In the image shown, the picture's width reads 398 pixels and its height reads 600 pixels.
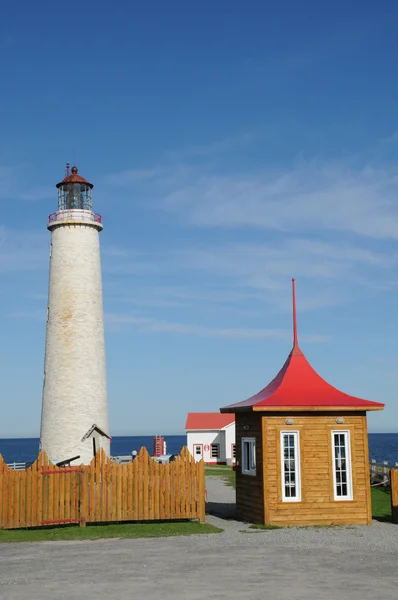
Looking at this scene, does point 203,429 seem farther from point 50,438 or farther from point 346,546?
point 346,546

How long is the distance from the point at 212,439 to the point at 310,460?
38392mm

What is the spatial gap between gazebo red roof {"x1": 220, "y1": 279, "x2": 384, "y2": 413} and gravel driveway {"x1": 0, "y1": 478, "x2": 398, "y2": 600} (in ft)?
11.7

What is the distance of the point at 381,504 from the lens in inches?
1046

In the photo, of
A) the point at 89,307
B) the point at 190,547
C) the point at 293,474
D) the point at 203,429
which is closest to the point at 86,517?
the point at 190,547

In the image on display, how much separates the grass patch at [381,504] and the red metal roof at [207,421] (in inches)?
1005

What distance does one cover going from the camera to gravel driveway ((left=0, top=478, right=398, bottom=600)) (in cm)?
1234

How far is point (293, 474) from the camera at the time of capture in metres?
20.9

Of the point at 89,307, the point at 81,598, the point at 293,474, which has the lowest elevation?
the point at 81,598

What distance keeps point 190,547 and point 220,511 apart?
821 cm

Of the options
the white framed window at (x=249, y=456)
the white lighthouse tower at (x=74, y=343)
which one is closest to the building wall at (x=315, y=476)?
the white framed window at (x=249, y=456)

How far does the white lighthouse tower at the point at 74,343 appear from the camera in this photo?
32875mm

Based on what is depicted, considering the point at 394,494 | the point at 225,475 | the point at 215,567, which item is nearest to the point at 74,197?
the point at 225,475

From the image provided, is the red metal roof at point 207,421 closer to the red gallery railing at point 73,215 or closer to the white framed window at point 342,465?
the red gallery railing at point 73,215

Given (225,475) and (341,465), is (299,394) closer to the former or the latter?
(341,465)
